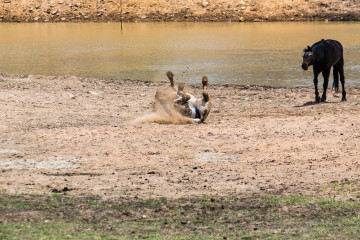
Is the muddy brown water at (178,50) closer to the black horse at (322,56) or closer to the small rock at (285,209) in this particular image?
the black horse at (322,56)

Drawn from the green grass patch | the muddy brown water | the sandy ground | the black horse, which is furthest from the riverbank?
the green grass patch

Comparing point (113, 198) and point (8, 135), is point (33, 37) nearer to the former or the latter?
point (8, 135)

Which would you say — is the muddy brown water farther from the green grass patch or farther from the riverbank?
the green grass patch

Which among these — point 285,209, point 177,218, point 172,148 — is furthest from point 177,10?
point 177,218

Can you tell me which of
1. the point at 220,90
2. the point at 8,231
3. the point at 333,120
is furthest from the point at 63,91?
the point at 8,231

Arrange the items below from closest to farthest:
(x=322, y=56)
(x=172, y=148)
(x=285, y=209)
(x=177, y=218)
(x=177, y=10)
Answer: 1. (x=177, y=218)
2. (x=285, y=209)
3. (x=172, y=148)
4. (x=322, y=56)
5. (x=177, y=10)

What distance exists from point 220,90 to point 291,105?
3.28m

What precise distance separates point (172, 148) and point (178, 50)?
2028cm

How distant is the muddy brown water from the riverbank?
3.24 meters

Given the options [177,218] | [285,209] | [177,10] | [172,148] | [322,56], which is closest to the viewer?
[177,218]

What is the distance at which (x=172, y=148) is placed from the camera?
10078 millimetres

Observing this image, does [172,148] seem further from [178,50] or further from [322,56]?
[178,50]

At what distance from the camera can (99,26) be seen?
45.6 meters

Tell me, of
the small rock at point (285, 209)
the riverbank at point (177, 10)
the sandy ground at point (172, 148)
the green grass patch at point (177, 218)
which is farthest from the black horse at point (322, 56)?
the riverbank at point (177, 10)
